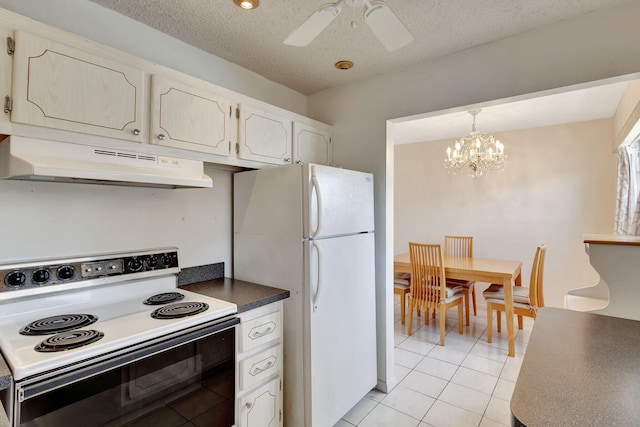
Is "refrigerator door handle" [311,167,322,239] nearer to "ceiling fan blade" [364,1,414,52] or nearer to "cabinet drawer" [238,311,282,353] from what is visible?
"cabinet drawer" [238,311,282,353]

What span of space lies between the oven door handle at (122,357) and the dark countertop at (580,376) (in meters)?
1.23

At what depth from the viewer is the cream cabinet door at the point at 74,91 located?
47.6 inches

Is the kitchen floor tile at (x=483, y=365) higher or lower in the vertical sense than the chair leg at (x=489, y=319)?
lower

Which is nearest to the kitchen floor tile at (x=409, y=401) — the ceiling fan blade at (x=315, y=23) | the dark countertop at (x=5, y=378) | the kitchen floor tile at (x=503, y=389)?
the kitchen floor tile at (x=503, y=389)

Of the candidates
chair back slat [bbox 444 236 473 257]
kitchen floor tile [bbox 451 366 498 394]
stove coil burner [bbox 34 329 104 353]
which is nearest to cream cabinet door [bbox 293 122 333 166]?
stove coil burner [bbox 34 329 104 353]

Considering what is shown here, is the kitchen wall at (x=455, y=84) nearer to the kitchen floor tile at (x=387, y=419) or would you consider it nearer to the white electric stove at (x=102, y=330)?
the kitchen floor tile at (x=387, y=419)

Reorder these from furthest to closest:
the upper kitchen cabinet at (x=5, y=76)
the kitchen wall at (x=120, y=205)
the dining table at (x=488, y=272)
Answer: the dining table at (x=488, y=272) < the kitchen wall at (x=120, y=205) < the upper kitchen cabinet at (x=5, y=76)

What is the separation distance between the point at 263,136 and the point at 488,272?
2.63 metres

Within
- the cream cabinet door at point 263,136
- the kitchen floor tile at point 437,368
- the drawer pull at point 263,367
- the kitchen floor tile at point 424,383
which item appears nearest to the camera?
the drawer pull at point 263,367

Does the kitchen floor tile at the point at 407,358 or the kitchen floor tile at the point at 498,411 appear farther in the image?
the kitchen floor tile at the point at 407,358

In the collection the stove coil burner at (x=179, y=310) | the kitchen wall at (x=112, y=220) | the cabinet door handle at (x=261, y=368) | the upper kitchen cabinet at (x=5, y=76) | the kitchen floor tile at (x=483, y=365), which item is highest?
the upper kitchen cabinet at (x=5, y=76)

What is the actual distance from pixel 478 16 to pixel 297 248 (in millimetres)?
1658

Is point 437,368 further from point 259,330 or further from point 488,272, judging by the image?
point 259,330

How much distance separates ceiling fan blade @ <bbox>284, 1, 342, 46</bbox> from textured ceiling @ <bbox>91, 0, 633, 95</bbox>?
0.42 m
